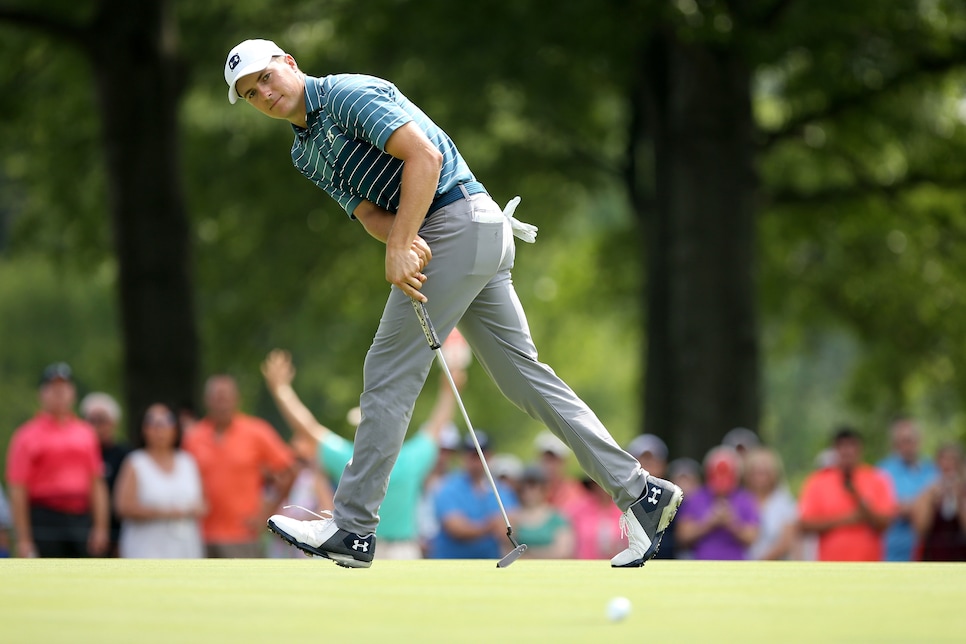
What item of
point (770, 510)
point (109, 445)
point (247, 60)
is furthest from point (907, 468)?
point (247, 60)

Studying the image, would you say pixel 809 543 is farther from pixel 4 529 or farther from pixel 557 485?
pixel 4 529

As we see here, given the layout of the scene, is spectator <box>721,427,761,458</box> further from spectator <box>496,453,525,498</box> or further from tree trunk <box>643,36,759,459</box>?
spectator <box>496,453,525,498</box>

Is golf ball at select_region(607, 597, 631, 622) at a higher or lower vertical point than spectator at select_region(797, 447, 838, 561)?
lower

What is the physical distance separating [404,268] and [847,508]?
629 centimetres

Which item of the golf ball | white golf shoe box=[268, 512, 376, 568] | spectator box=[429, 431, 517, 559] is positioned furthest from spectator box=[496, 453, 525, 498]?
the golf ball

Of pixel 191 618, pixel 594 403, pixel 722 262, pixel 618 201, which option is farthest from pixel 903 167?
pixel 594 403

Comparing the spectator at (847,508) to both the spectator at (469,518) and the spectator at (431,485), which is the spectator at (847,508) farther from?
the spectator at (431,485)

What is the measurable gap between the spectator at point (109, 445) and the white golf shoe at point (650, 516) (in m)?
6.53

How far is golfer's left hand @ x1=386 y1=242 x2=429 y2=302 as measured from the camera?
253 inches

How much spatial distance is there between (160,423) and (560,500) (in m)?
4.50

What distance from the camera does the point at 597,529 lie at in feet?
45.5

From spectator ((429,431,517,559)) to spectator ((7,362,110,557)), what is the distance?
233 cm

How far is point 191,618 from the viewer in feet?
15.6

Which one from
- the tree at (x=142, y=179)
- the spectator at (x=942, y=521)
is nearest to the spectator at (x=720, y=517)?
the spectator at (x=942, y=521)
